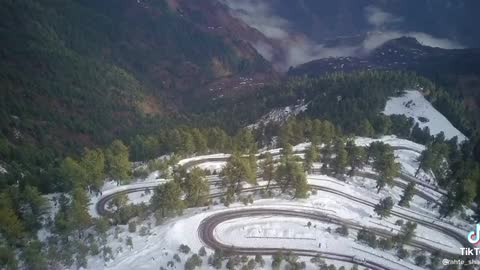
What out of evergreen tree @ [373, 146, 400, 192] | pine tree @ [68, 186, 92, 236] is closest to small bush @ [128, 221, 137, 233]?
pine tree @ [68, 186, 92, 236]

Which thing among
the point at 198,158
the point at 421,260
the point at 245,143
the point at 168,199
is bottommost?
the point at 168,199

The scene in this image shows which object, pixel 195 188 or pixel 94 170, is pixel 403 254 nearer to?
pixel 195 188

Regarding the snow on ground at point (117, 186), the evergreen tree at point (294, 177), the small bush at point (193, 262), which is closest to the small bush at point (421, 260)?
the evergreen tree at point (294, 177)

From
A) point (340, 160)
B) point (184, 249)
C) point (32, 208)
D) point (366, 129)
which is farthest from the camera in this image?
point (366, 129)

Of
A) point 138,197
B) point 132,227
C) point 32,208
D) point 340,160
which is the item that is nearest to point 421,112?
point 340,160

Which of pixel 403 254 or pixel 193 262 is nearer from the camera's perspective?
pixel 193 262

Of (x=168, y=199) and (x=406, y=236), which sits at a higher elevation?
(x=406, y=236)
